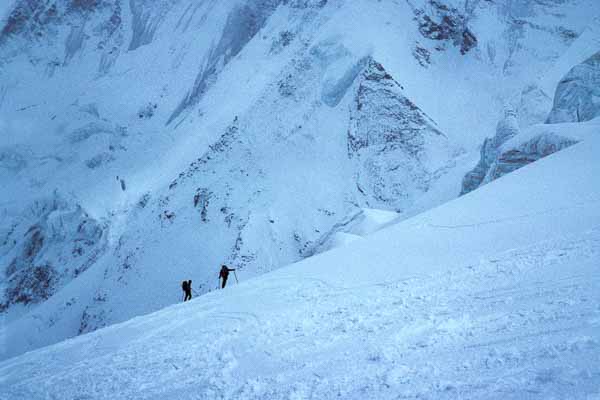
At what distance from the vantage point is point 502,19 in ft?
172

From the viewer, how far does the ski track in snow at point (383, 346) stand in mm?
3793

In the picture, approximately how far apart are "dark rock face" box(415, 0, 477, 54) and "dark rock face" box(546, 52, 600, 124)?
2680 cm

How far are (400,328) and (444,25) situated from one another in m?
51.4

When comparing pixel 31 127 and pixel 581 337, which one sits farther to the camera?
pixel 31 127

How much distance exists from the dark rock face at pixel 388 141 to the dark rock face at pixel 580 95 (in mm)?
13492

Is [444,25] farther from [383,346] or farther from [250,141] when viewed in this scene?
[383,346]

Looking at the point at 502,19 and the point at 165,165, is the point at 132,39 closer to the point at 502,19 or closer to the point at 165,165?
the point at 165,165

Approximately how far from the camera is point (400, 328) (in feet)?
17.0

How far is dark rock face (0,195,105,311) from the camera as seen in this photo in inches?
1949

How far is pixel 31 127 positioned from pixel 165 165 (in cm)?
3888

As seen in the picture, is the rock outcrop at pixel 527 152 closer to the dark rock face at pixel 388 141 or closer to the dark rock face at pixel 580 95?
the dark rock face at pixel 580 95

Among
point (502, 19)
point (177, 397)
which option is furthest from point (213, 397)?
point (502, 19)

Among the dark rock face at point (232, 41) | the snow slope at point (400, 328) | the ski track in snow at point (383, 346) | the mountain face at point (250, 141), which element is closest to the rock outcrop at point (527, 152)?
the mountain face at point (250, 141)

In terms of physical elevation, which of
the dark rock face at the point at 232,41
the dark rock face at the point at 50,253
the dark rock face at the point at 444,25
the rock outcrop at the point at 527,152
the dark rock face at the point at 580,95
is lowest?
the rock outcrop at the point at 527,152
